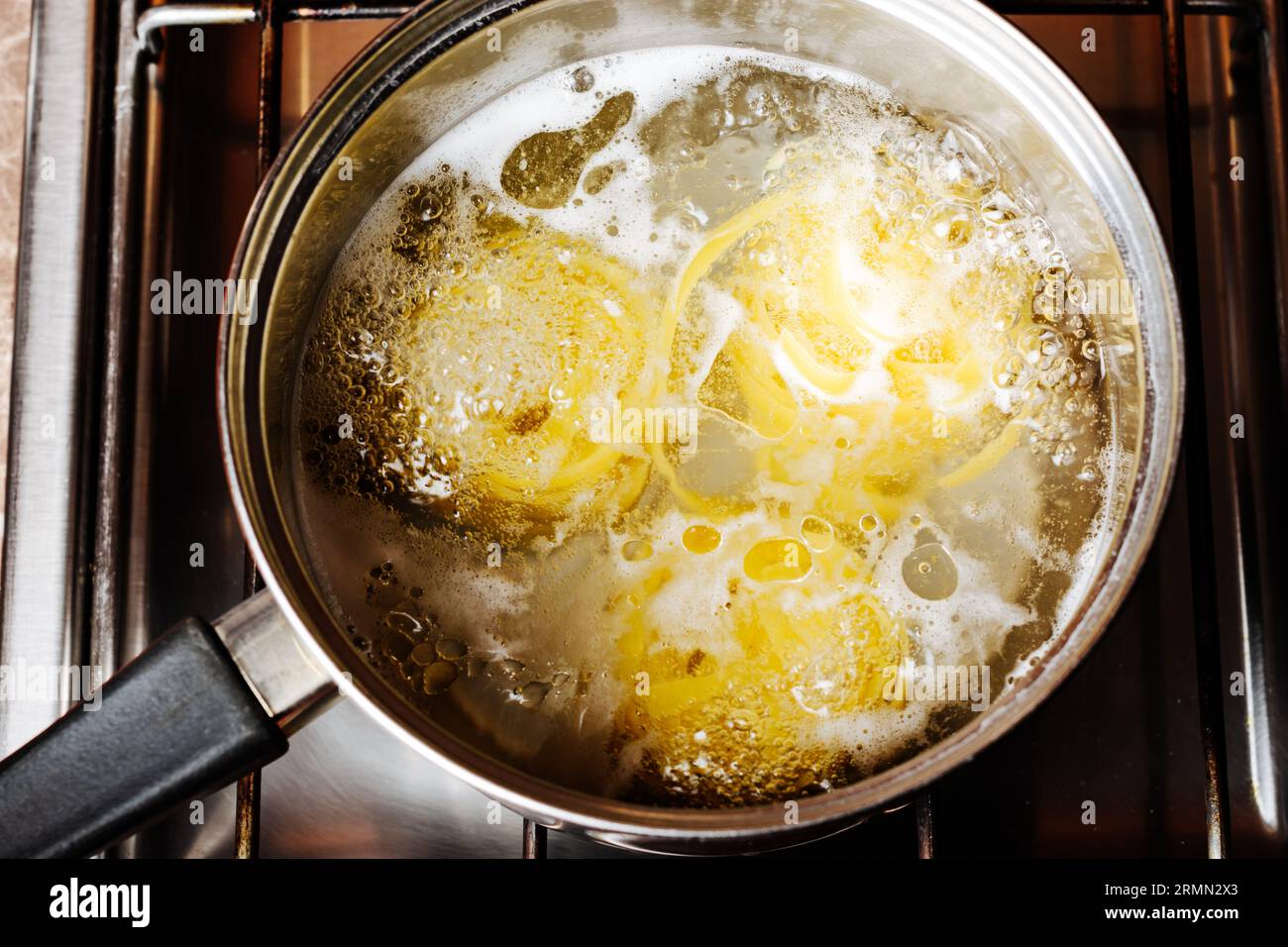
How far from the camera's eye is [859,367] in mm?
672

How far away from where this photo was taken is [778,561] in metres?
0.65

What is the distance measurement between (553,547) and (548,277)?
19 cm

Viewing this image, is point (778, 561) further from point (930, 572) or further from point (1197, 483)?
point (1197, 483)

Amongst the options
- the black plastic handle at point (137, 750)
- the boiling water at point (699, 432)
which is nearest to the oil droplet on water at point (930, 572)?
the boiling water at point (699, 432)

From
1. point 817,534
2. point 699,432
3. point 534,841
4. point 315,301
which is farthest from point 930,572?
point 315,301

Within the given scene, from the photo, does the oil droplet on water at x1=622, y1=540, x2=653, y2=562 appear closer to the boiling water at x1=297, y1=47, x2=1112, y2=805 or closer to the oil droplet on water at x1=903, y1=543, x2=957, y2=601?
the boiling water at x1=297, y1=47, x2=1112, y2=805

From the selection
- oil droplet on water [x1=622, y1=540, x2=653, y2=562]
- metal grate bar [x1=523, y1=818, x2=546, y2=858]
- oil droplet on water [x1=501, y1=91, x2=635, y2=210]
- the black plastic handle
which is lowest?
metal grate bar [x1=523, y1=818, x2=546, y2=858]

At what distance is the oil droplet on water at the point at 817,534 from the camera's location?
0.65 metres

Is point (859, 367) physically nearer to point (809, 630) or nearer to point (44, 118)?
point (809, 630)

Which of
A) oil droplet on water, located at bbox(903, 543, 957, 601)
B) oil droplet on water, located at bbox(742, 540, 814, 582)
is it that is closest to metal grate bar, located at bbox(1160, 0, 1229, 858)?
oil droplet on water, located at bbox(903, 543, 957, 601)

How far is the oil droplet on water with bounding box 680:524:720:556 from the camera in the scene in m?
0.66

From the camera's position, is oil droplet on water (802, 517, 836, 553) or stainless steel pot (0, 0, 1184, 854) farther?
oil droplet on water (802, 517, 836, 553)

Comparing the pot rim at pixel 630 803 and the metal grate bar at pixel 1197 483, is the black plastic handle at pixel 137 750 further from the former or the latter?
the metal grate bar at pixel 1197 483

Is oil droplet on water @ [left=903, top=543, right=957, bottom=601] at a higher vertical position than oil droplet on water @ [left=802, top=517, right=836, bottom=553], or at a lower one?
lower
